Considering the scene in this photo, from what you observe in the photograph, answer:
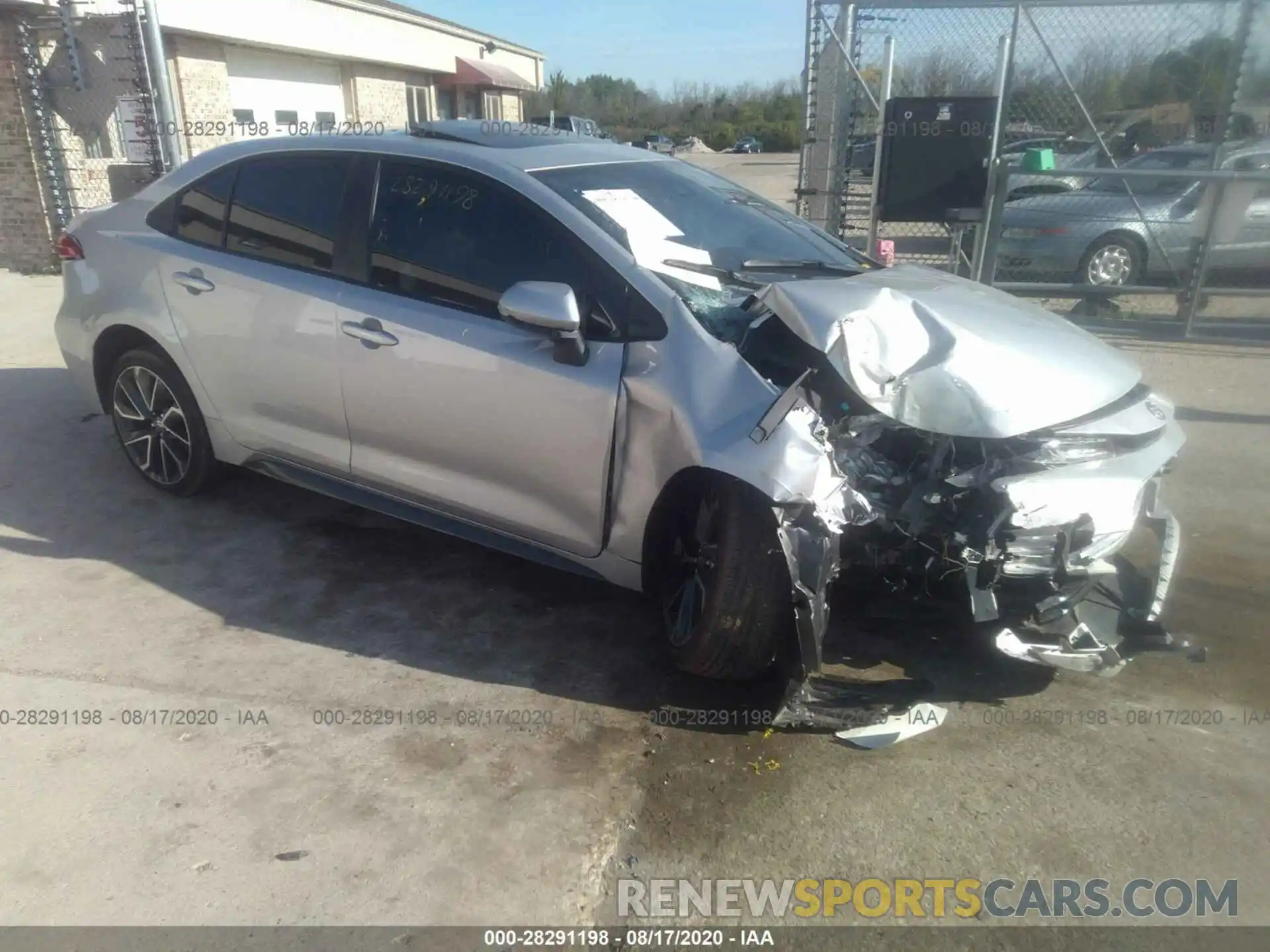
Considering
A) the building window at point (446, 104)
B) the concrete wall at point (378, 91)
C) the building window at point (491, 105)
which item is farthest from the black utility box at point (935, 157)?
the building window at point (491, 105)

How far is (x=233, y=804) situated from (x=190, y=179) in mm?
3099

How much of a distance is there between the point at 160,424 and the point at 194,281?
0.80 metres

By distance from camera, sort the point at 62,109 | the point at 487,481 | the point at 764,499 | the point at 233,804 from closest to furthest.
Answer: the point at 233,804 → the point at 764,499 → the point at 487,481 → the point at 62,109

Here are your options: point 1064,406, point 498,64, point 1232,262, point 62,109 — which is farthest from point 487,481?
point 498,64

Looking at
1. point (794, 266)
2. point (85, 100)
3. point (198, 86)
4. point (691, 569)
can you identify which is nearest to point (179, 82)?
point (198, 86)

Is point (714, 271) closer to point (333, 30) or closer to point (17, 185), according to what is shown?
point (17, 185)

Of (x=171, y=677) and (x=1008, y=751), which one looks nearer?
(x=1008, y=751)

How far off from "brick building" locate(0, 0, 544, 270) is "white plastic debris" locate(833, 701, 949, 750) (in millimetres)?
3528

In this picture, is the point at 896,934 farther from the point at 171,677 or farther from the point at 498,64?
the point at 498,64

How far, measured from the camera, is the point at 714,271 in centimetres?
373

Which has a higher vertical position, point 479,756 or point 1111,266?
point 1111,266

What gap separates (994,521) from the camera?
306 cm

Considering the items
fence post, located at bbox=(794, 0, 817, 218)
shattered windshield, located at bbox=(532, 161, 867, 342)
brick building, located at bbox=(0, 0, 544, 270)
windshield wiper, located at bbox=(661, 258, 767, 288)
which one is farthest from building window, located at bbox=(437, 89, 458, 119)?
windshield wiper, located at bbox=(661, 258, 767, 288)

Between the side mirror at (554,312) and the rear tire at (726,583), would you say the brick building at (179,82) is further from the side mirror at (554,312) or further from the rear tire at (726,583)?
the rear tire at (726,583)
